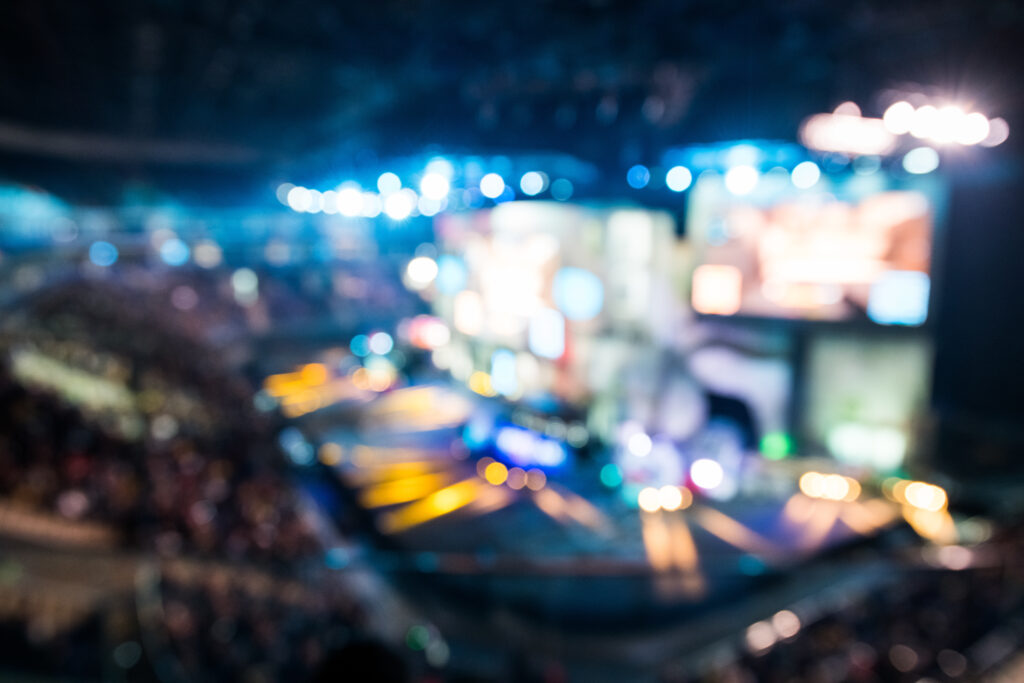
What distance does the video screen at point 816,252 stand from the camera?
13.6 feet

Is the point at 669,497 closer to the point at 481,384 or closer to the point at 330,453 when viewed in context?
the point at 481,384

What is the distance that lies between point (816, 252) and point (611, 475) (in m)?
3.81

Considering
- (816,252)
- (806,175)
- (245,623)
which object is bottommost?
(245,623)

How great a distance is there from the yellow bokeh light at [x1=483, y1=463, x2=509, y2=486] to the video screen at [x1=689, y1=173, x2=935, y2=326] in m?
3.35

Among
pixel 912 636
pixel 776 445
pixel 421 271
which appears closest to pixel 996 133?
pixel 912 636

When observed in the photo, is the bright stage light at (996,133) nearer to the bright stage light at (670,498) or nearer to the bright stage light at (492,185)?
the bright stage light at (670,498)

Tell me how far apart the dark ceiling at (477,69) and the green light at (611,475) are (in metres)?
3.59

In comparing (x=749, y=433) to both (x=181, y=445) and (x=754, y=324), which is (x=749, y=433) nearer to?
(x=754, y=324)

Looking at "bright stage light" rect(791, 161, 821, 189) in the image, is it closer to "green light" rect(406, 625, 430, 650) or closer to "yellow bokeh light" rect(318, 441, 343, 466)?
"green light" rect(406, 625, 430, 650)

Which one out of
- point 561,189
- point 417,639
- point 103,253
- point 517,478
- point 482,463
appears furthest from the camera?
point 103,253

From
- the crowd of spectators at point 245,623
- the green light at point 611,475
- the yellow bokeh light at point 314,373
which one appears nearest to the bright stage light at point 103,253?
the yellow bokeh light at point 314,373

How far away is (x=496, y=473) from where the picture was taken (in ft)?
25.7

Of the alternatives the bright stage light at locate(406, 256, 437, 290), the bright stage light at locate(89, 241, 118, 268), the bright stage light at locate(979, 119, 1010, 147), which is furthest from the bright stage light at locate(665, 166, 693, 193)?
the bright stage light at locate(89, 241, 118, 268)

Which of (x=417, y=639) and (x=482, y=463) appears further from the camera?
(x=482, y=463)
